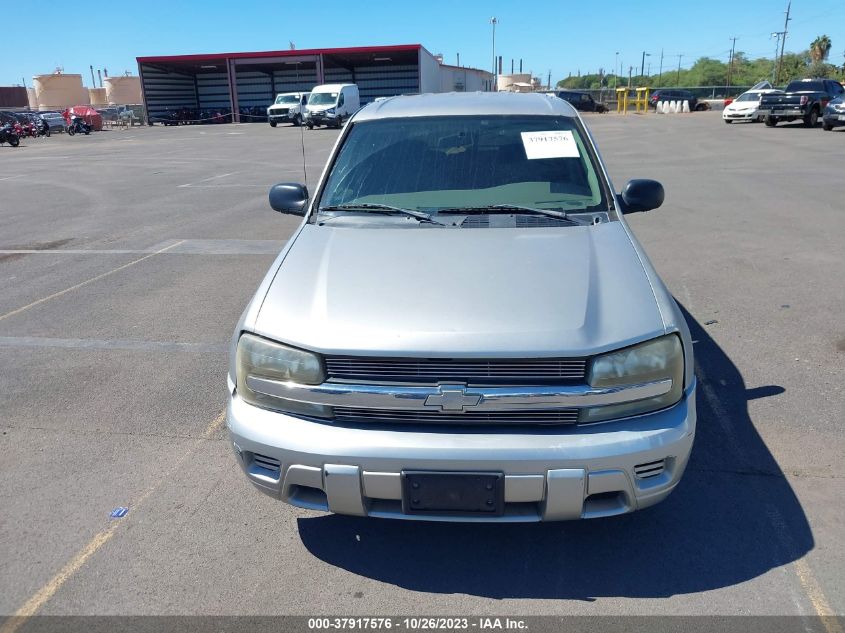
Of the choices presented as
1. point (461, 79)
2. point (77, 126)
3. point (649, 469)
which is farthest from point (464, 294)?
point (461, 79)

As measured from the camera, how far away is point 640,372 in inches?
99.4

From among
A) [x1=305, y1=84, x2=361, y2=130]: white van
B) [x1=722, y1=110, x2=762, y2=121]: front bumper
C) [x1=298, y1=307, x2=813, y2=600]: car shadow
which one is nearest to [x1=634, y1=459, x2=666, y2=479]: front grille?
[x1=298, y1=307, x2=813, y2=600]: car shadow

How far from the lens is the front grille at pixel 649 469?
245 centimetres

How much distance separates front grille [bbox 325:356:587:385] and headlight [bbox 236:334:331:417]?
205 mm

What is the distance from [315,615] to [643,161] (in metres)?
17.1

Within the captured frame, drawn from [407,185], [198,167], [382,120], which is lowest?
[198,167]

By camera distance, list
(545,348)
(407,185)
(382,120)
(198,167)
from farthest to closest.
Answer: (198,167), (382,120), (407,185), (545,348)

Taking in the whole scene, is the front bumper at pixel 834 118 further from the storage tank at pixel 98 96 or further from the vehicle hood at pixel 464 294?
the storage tank at pixel 98 96

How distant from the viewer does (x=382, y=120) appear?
4.21 meters

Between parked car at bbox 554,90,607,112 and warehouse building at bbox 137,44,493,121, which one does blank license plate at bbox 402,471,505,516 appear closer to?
parked car at bbox 554,90,607,112

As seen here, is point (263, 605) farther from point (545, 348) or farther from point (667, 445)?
point (667, 445)

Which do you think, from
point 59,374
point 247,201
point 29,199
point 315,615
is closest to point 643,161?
point 247,201

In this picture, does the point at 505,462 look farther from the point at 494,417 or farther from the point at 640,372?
the point at 640,372

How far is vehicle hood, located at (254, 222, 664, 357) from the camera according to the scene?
2486mm
